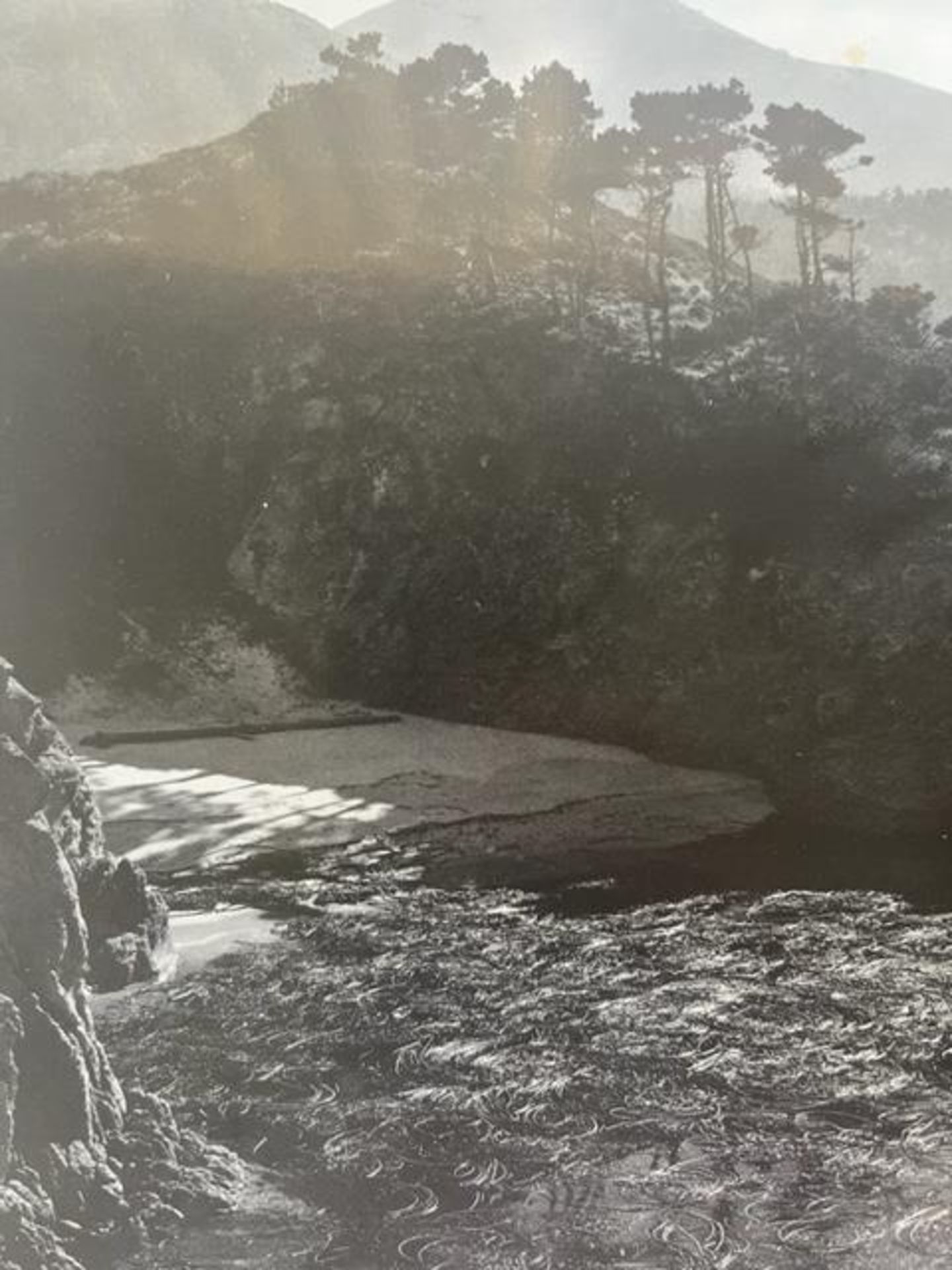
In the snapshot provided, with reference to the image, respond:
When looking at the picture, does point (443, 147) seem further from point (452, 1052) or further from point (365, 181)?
point (452, 1052)

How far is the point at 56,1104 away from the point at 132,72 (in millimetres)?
160423

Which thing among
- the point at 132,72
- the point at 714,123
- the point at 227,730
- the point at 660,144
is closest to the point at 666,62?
the point at 132,72

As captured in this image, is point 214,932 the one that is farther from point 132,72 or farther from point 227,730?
point 132,72

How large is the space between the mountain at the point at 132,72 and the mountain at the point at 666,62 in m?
25.5

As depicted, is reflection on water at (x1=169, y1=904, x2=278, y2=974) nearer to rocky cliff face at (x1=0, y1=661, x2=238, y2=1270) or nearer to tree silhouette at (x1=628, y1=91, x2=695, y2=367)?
rocky cliff face at (x1=0, y1=661, x2=238, y2=1270)

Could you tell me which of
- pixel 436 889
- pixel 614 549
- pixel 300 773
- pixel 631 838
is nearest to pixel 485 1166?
pixel 436 889

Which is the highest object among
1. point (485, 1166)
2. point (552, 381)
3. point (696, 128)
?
point (696, 128)

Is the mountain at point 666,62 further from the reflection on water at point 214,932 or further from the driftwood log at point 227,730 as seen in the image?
the reflection on water at point 214,932

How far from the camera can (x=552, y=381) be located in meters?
45.2

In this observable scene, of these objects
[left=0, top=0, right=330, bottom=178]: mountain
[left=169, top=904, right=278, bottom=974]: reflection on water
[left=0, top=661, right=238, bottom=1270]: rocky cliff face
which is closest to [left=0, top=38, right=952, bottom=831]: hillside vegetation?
[left=169, top=904, right=278, bottom=974]: reflection on water

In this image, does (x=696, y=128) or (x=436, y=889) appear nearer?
(x=436, y=889)

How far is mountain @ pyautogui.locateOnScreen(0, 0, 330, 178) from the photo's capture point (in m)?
137

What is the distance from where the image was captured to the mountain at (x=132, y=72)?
136750 millimetres

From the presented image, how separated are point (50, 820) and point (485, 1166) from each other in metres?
8.53
